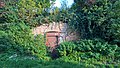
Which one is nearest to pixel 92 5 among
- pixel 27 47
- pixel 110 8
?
pixel 110 8

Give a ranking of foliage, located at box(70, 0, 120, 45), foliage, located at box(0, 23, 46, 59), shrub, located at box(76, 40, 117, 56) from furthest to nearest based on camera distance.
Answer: foliage, located at box(70, 0, 120, 45) < foliage, located at box(0, 23, 46, 59) < shrub, located at box(76, 40, 117, 56)

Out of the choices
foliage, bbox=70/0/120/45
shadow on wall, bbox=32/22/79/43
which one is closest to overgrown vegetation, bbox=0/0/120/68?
foliage, bbox=70/0/120/45

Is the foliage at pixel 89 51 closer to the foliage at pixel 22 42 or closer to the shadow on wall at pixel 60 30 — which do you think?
the foliage at pixel 22 42

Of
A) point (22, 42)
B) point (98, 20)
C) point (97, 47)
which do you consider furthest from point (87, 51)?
point (22, 42)

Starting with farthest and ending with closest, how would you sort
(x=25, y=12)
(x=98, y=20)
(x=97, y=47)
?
(x=25, y=12)
(x=98, y=20)
(x=97, y=47)

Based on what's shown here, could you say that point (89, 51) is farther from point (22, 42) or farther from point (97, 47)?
point (22, 42)

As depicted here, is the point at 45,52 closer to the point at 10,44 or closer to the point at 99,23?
the point at 10,44

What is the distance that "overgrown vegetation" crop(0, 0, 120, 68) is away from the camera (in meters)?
11.5

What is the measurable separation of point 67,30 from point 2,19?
318cm

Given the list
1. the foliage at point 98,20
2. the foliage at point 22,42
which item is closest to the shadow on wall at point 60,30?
the foliage at point 98,20

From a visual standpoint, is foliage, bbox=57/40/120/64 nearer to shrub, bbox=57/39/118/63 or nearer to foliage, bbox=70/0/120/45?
shrub, bbox=57/39/118/63

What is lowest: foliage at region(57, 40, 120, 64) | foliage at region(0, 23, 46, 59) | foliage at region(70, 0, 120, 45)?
foliage at region(57, 40, 120, 64)

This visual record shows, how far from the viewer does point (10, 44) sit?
1211 cm

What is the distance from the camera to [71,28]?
Result: 44.7ft
